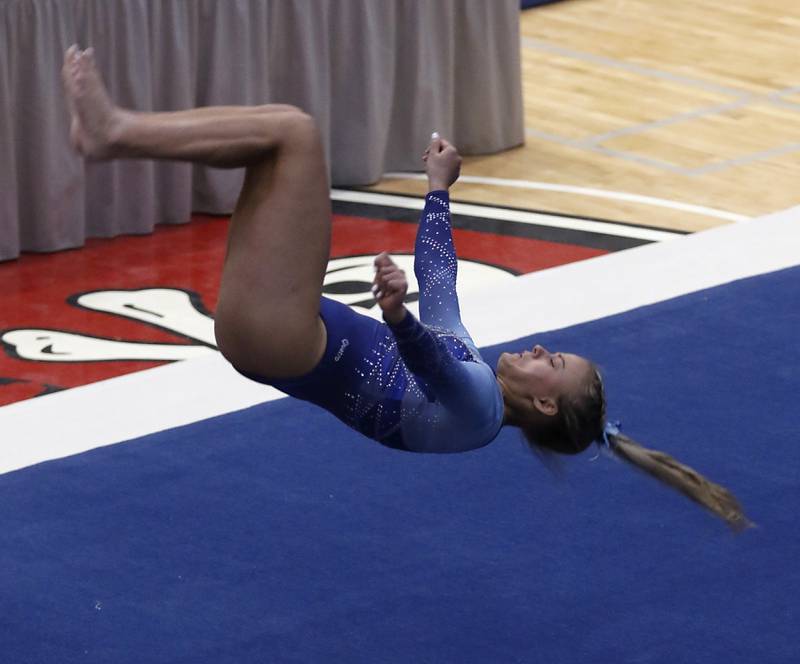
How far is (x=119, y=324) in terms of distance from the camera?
5.40 metres

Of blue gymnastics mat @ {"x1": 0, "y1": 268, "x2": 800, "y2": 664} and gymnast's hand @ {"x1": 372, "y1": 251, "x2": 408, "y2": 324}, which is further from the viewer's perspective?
blue gymnastics mat @ {"x1": 0, "y1": 268, "x2": 800, "y2": 664}

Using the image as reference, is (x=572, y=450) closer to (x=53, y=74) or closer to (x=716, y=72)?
(x=53, y=74)

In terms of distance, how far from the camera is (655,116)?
7.37 m

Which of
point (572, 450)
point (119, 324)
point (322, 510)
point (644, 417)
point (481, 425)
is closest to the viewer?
point (481, 425)

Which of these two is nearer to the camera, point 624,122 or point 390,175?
point 390,175

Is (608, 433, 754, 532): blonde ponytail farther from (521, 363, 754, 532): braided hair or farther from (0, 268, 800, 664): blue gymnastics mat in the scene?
(0, 268, 800, 664): blue gymnastics mat

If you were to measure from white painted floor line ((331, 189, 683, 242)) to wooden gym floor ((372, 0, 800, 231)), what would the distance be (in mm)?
72

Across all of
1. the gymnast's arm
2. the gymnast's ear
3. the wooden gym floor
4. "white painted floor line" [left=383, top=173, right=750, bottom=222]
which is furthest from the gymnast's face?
"white painted floor line" [left=383, top=173, right=750, bottom=222]

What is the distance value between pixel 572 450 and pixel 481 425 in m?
0.30

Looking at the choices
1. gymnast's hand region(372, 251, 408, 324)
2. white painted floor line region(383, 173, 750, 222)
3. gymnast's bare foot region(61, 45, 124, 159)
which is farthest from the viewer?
white painted floor line region(383, 173, 750, 222)

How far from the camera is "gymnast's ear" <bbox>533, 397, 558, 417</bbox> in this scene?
351 cm

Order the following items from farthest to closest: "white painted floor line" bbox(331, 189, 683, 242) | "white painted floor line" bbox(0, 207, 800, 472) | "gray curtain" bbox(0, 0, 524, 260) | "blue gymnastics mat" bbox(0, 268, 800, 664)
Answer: "white painted floor line" bbox(331, 189, 683, 242)
"gray curtain" bbox(0, 0, 524, 260)
"white painted floor line" bbox(0, 207, 800, 472)
"blue gymnastics mat" bbox(0, 268, 800, 664)

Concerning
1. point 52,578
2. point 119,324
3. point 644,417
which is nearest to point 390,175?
point 119,324

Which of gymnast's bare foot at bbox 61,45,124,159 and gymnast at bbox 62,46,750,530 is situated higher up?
gymnast's bare foot at bbox 61,45,124,159
